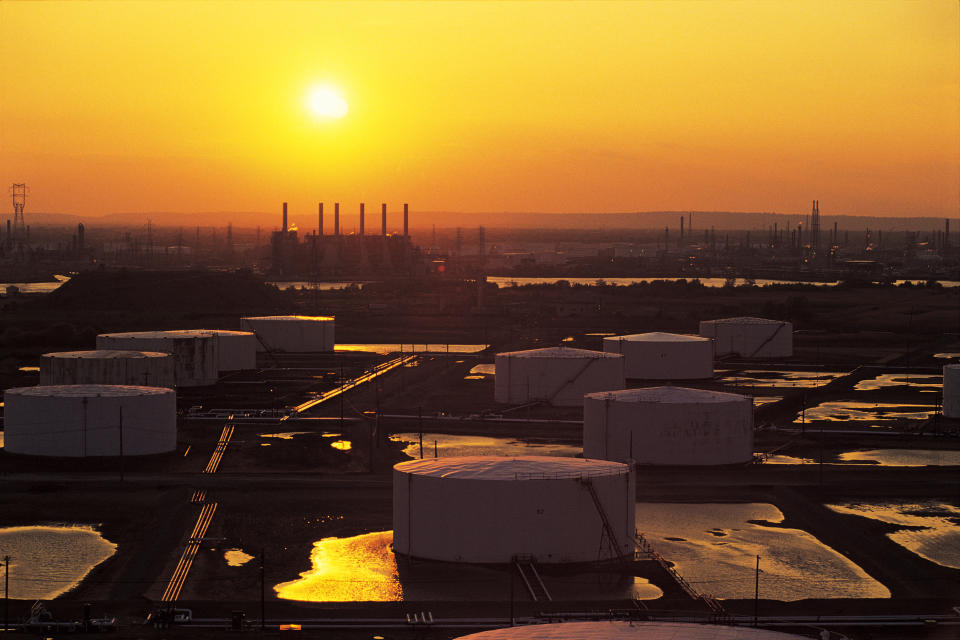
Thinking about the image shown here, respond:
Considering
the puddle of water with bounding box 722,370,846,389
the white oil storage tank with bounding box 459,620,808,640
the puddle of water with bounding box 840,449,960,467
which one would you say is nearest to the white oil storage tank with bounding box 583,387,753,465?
the puddle of water with bounding box 840,449,960,467

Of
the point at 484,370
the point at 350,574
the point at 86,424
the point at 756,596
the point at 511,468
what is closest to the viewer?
the point at 756,596

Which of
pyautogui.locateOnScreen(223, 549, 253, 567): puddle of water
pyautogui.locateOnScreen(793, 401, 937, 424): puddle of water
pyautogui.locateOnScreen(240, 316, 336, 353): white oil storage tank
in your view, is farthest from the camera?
pyautogui.locateOnScreen(240, 316, 336, 353): white oil storage tank

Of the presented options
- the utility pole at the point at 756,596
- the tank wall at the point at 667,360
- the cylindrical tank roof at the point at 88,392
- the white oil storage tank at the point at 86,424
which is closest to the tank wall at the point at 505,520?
the utility pole at the point at 756,596

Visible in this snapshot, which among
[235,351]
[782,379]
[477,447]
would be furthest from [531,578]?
[235,351]

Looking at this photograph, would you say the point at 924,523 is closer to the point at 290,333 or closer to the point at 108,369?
the point at 108,369

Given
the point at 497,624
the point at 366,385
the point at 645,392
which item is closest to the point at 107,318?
the point at 366,385

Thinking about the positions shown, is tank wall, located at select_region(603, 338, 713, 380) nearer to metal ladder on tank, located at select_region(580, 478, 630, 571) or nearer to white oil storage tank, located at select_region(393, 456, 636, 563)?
white oil storage tank, located at select_region(393, 456, 636, 563)
